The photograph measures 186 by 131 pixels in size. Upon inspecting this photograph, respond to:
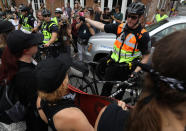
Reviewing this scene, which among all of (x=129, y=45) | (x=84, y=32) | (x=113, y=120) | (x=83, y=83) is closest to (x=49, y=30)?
(x=84, y=32)

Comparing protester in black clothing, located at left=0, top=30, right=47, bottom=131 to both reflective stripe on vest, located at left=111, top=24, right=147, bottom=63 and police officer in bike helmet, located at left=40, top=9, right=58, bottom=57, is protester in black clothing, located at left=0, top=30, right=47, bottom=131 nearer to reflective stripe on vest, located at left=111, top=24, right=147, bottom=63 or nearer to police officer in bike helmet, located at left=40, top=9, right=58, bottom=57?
reflective stripe on vest, located at left=111, top=24, right=147, bottom=63

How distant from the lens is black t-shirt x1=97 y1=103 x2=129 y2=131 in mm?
960

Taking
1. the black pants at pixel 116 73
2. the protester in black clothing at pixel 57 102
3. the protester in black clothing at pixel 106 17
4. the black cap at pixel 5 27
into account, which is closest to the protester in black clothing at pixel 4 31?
the black cap at pixel 5 27

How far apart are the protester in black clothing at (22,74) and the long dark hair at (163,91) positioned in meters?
1.14

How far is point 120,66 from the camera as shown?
2500mm

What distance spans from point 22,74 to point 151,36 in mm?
3161

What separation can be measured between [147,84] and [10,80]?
1365 millimetres

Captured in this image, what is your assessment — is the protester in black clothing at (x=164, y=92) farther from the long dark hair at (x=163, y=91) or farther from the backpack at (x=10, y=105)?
the backpack at (x=10, y=105)

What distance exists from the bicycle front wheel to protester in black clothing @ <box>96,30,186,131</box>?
204 centimetres

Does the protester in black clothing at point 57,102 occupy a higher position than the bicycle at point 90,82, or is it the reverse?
the protester in black clothing at point 57,102

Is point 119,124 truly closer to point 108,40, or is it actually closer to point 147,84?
point 147,84

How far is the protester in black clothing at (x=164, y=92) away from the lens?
631mm

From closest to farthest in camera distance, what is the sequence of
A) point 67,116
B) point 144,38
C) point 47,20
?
point 67,116, point 144,38, point 47,20

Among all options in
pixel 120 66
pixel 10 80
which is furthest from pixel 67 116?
pixel 120 66
